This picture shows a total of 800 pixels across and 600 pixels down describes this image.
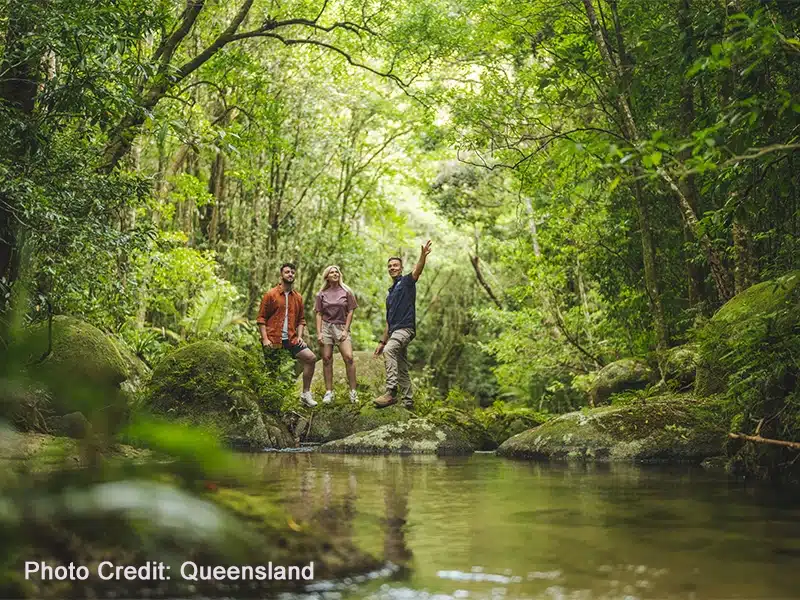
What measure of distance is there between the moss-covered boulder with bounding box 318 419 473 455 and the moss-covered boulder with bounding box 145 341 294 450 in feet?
3.61

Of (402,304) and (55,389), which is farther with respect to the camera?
(402,304)

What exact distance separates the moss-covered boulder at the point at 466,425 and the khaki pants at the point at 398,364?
0.57 m

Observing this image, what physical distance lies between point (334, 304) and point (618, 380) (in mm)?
5357

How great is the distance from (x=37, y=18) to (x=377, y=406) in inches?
291

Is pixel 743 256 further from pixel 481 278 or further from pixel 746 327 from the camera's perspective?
pixel 481 278

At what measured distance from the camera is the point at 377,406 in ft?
40.8

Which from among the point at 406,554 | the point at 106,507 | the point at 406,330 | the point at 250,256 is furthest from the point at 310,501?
the point at 250,256

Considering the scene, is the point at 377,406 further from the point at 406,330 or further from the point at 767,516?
the point at 767,516

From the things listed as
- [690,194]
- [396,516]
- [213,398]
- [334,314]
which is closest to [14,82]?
[213,398]

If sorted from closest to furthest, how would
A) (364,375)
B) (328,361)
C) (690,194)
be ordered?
(690,194), (328,361), (364,375)

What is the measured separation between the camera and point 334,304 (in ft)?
39.9

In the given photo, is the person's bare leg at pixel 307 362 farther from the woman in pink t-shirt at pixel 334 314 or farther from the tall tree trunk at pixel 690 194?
the tall tree trunk at pixel 690 194

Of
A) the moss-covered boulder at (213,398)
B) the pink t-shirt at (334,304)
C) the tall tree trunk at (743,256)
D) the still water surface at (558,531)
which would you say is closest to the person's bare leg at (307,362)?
the pink t-shirt at (334,304)

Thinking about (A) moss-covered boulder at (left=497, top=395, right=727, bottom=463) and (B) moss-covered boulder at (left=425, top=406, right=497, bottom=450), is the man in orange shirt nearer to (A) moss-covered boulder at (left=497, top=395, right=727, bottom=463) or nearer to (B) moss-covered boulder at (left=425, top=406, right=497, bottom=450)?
(B) moss-covered boulder at (left=425, top=406, right=497, bottom=450)
